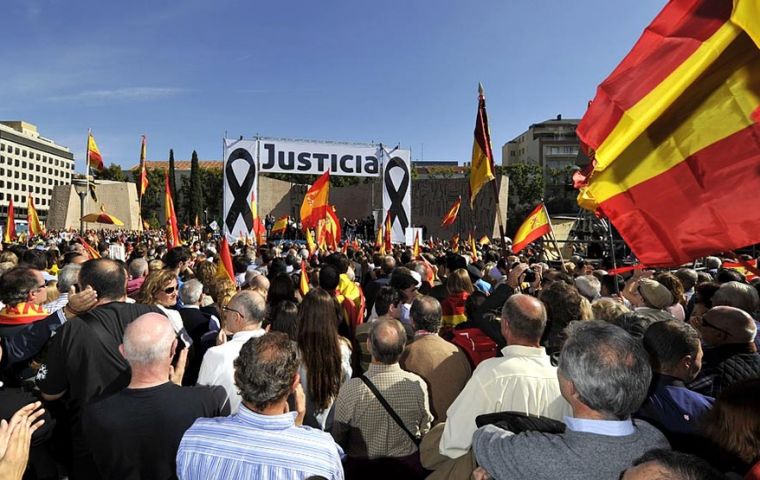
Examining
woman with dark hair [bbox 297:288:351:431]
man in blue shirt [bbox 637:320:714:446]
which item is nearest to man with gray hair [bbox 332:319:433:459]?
woman with dark hair [bbox 297:288:351:431]

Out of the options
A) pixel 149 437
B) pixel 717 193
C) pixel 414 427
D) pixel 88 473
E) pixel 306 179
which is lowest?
pixel 88 473

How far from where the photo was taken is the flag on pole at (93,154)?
13.7 metres

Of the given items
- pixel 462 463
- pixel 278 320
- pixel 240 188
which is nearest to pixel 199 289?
pixel 278 320

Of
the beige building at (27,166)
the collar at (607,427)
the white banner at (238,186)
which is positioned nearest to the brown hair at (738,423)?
the collar at (607,427)

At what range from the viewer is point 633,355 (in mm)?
1651

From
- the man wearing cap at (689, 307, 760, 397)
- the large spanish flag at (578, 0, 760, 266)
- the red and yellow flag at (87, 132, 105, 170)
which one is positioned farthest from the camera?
the red and yellow flag at (87, 132, 105, 170)

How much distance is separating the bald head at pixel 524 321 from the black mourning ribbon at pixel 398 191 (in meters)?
15.8

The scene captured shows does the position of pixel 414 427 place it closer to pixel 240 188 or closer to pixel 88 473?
pixel 88 473

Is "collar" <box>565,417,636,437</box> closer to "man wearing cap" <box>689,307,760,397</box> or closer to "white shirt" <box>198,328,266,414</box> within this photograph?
"man wearing cap" <box>689,307,760,397</box>

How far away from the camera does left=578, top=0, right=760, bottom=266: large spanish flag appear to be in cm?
221

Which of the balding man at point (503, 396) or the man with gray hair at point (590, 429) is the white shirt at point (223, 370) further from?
the man with gray hair at point (590, 429)

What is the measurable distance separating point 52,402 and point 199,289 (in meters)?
1.58

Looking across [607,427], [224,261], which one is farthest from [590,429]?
[224,261]

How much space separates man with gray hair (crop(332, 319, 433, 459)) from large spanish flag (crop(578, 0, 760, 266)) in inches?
58.4
